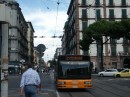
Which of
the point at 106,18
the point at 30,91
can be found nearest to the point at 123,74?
the point at 106,18

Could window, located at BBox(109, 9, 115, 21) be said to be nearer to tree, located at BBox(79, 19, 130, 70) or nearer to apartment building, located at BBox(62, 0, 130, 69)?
apartment building, located at BBox(62, 0, 130, 69)

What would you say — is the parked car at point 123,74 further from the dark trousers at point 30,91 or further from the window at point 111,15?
the dark trousers at point 30,91

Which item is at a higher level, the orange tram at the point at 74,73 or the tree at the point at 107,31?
the tree at the point at 107,31

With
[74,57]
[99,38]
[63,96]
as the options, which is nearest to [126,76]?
[99,38]

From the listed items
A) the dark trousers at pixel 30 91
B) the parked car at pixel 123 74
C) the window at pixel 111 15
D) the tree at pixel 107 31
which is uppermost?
the window at pixel 111 15

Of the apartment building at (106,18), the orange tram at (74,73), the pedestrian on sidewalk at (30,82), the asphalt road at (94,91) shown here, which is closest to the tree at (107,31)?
the apartment building at (106,18)

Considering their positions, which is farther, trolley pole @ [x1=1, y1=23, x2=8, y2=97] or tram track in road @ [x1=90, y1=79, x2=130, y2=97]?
tram track in road @ [x1=90, y1=79, x2=130, y2=97]

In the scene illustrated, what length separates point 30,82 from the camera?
33.6ft

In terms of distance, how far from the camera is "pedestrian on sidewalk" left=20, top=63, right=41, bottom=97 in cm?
1011

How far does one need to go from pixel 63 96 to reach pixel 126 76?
36782 millimetres

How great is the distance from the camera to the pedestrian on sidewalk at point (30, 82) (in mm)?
10109

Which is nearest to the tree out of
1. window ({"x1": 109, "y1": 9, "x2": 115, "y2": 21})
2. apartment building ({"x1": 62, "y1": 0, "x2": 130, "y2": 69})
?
apartment building ({"x1": 62, "y1": 0, "x2": 130, "y2": 69})

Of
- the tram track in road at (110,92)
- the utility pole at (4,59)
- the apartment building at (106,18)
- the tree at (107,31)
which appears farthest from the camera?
the apartment building at (106,18)

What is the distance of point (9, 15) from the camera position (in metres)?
10.2
